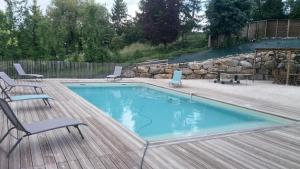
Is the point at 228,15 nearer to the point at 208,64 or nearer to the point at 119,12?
the point at 208,64

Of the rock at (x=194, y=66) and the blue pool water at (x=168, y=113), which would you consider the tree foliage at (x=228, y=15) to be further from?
the blue pool water at (x=168, y=113)

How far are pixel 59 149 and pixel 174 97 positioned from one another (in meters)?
6.46

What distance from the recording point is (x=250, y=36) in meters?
18.9

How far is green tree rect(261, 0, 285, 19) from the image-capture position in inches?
936

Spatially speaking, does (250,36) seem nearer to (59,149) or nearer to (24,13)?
(24,13)

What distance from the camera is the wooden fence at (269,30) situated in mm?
17516

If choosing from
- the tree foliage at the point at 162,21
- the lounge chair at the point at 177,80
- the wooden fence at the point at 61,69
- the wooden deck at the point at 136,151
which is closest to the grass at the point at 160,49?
the tree foliage at the point at 162,21

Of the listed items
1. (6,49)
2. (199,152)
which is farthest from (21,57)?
(199,152)

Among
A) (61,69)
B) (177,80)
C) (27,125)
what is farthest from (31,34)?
(27,125)

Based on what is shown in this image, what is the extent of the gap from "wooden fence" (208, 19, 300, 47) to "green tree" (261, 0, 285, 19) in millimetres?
6052

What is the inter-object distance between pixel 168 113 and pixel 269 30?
13.8m

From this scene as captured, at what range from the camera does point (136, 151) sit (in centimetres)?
367

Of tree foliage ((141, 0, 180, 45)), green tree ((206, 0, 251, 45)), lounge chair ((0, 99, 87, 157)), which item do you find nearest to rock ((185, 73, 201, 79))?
green tree ((206, 0, 251, 45))

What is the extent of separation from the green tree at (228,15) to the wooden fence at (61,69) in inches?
285
